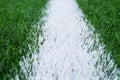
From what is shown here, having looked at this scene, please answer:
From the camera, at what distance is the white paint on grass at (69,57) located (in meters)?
3.94

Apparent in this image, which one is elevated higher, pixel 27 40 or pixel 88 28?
pixel 27 40

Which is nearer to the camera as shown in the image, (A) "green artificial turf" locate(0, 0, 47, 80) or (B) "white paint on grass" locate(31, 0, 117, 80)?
(A) "green artificial turf" locate(0, 0, 47, 80)

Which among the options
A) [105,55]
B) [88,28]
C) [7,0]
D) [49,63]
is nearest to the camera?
[49,63]

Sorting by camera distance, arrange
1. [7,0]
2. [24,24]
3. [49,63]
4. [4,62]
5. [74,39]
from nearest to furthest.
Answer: [4,62], [49,63], [74,39], [24,24], [7,0]

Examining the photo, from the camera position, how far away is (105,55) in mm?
4957

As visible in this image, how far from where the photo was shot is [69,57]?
475 centimetres

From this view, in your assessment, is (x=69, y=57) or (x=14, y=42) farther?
(x=14, y=42)

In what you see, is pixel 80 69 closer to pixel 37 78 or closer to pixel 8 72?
pixel 37 78

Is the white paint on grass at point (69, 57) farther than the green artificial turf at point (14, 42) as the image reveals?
Yes

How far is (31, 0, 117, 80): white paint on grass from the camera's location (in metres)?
3.94

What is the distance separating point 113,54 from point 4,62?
1.90 meters

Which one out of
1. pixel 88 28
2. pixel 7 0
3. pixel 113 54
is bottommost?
pixel 7 0

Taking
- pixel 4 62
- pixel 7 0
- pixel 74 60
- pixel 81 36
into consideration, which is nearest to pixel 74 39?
pixel 81 36

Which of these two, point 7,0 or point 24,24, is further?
point 7,0
